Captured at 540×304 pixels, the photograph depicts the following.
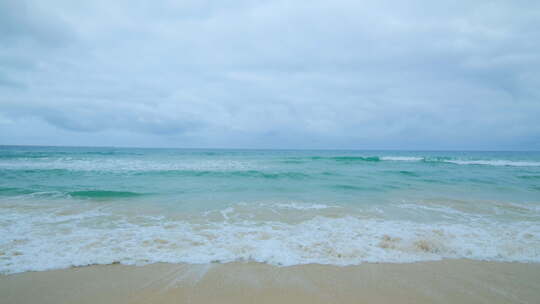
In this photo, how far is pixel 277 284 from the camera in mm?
3445

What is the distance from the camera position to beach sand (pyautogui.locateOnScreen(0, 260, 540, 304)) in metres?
3.13

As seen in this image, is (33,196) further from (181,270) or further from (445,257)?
(445,257)

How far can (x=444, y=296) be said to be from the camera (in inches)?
126

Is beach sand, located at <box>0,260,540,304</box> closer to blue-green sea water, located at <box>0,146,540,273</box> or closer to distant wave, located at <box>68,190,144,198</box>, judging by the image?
blue-green sea water, located at <box>0,146,540,273</box>

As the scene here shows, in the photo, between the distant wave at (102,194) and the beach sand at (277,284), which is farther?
the distant wave at (102,194)

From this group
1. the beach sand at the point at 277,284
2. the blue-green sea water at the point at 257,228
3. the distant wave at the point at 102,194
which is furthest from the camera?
the distant wave at the point at 102,194

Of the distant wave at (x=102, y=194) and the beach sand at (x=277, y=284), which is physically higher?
the distant wave at (x=102, y=194)

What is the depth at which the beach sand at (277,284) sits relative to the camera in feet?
10.3

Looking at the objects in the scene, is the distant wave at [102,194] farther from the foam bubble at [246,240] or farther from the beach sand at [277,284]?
the beach sand at [277,284]

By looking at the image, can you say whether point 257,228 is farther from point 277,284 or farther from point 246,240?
point 277,284

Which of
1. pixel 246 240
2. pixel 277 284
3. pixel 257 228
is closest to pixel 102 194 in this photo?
pixel 257 228

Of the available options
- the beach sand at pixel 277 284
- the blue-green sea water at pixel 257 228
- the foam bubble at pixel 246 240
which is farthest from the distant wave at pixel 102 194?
the beach sand at pixel 277 284

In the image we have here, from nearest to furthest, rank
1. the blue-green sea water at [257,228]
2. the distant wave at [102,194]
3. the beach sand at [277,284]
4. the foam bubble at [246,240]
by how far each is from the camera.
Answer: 1. the beach sand at [277,284]
2. the foam bubble at [246,240]
3. the blue-green sea water at [257,228]
4. the distant wave at [102,194]

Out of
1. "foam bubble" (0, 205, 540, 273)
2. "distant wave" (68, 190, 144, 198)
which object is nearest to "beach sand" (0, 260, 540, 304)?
"foam bubble" (0, 205, 540, 273)
